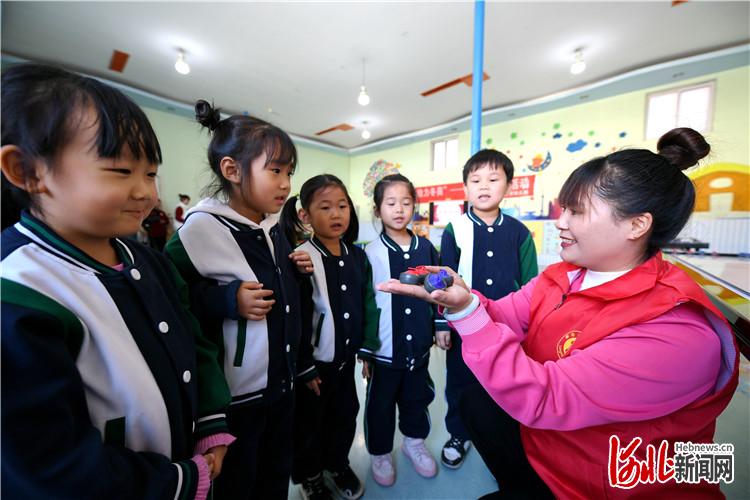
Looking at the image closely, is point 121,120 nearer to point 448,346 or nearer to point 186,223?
point 186,223

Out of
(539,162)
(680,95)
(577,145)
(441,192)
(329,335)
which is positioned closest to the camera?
(329,335)

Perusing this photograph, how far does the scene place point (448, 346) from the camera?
1.12 meters

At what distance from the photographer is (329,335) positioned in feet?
Result: 2.98

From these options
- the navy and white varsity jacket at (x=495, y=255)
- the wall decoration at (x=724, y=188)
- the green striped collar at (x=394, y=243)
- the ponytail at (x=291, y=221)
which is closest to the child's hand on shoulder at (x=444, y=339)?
the navy and white varsity jacket at (x=495, y=255)

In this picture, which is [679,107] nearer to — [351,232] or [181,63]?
[351,232]

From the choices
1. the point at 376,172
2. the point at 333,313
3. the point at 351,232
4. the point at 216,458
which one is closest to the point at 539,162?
the point at 376,172

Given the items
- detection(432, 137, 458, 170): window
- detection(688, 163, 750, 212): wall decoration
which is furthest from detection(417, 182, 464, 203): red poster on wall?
detection(688, 163, 750, 212): wall decoration

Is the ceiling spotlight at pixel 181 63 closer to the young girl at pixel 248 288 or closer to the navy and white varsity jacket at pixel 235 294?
the young girl at pixel 248 288

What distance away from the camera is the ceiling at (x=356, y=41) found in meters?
2.26

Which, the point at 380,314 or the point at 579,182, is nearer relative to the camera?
the point at 579,182

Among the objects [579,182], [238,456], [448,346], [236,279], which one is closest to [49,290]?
[236,279]

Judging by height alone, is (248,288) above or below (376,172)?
below

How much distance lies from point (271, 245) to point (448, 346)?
770 mm

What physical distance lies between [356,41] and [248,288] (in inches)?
113
